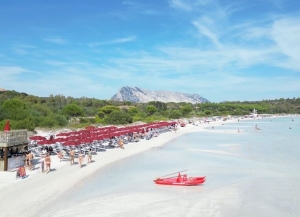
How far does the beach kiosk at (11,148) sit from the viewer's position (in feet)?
47.6

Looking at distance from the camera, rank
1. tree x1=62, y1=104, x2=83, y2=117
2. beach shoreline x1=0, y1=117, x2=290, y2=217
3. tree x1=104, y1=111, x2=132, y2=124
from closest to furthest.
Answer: beach shoreline x1=0, y1=117, x2=290, y2=217
tree x1=104, y1=111, x2=132, y2=124
tree x1=62, y1=104, x2=83, y2=117

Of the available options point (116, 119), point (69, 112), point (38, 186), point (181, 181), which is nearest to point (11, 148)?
point (38, 186)

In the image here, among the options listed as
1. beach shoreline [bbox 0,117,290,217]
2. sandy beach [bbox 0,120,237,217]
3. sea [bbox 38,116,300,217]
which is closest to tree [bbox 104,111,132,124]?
sea [bbox 38,116,300,217]

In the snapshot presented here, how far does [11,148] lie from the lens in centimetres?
1563

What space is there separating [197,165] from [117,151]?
6757 millimetres

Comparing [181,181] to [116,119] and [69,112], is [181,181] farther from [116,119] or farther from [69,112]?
[69,112]

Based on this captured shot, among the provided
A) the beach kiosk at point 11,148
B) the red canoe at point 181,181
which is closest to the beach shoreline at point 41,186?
A: the beach kiosk at point 11,148

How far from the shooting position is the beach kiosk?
572 inches

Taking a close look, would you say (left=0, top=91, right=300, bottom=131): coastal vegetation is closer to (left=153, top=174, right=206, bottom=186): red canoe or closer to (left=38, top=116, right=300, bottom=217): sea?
(left=38, top=116, right=300, bottom=217): sea

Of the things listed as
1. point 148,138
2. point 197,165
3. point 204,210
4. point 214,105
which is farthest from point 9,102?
point 214,105

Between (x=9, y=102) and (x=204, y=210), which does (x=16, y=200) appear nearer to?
(x=204, y=210)

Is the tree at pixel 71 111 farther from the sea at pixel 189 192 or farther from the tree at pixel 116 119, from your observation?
the sea at pixel 189 192

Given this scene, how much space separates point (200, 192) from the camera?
12438 millimetres

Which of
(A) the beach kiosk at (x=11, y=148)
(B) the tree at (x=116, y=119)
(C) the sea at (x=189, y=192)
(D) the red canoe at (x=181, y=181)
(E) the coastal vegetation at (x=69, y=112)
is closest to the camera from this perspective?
(C) the sea at (x=189, y=192)
